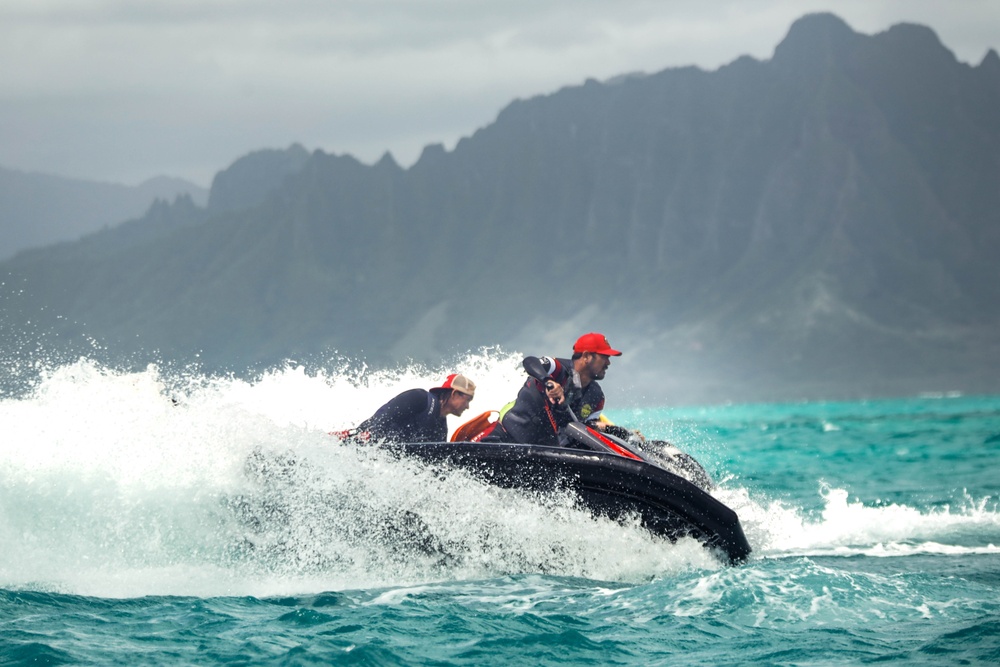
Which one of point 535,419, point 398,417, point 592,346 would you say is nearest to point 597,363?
point 592,346

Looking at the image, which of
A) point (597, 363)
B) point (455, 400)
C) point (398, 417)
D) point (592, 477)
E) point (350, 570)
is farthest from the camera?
point (597, 363)

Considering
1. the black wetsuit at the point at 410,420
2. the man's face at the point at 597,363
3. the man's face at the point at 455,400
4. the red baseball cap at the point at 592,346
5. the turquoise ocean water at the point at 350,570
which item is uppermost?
the red baseball cap at the point at 592,346

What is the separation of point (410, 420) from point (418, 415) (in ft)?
0.28

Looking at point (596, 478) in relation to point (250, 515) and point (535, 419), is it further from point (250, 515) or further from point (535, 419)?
point (250, 515)

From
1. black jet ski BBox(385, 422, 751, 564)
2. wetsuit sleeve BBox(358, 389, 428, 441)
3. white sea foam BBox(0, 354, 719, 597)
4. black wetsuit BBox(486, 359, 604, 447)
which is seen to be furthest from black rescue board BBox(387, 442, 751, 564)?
black wetsuit BBox(486, 359, 604, 447)

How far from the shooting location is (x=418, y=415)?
941 cm

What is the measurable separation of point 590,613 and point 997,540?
5154 mm

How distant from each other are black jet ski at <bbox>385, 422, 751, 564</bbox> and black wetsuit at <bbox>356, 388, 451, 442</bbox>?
0.52 metres

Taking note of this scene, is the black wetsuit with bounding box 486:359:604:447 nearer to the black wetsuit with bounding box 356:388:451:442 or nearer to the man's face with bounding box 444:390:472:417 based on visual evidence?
the man's face with bounding box 444:390:472:417

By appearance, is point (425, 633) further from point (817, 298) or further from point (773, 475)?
point (817, 298)

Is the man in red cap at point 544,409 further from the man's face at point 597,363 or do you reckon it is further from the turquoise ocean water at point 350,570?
the turquoise ocean water at point 350,570

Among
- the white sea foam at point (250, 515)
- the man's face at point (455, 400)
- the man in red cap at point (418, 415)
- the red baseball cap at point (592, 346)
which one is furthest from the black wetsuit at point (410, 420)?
the red baseball cap at point (592, 346)

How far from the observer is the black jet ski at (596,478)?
8.66 metres

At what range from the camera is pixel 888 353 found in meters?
167
